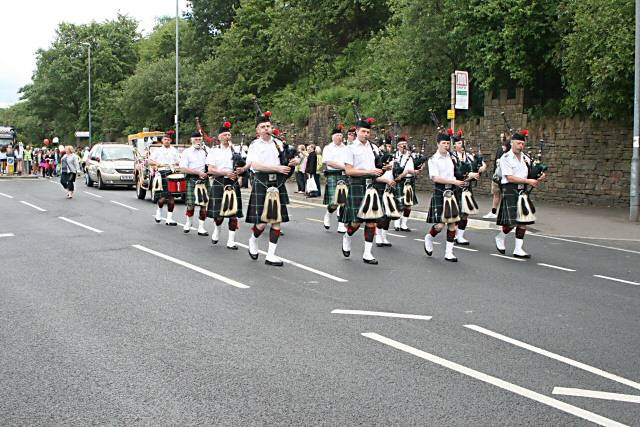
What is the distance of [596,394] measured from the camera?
202 inches

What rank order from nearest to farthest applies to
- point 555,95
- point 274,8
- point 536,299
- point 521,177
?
point 536,299 < point 521,177 < point 555,95 < point 274,8

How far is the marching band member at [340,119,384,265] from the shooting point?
426 inches

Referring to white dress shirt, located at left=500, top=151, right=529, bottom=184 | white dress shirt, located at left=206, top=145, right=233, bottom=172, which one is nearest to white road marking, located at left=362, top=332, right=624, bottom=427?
white dress shirt, located at left=500, top=151, right=529, bottom=184

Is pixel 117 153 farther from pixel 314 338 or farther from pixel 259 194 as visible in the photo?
pixel 314 338

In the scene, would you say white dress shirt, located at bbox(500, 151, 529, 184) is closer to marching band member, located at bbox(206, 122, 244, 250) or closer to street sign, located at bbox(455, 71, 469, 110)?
marching band member, located at bbox(206, 122, 244, 250)

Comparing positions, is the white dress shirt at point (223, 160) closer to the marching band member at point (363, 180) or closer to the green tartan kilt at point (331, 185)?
the marching band member at point (363, 180)

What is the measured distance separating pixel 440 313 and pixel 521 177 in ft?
15.6

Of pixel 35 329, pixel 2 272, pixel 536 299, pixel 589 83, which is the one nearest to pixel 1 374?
pixel 35 329

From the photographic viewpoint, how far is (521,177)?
38.4ft

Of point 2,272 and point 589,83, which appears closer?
point 2,272

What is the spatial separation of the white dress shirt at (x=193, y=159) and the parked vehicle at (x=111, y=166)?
1415cm

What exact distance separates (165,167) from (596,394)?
12.6m

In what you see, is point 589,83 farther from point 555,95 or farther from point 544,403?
point 544,403

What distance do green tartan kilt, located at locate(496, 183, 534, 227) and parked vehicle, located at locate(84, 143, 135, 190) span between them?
60.2 ft
